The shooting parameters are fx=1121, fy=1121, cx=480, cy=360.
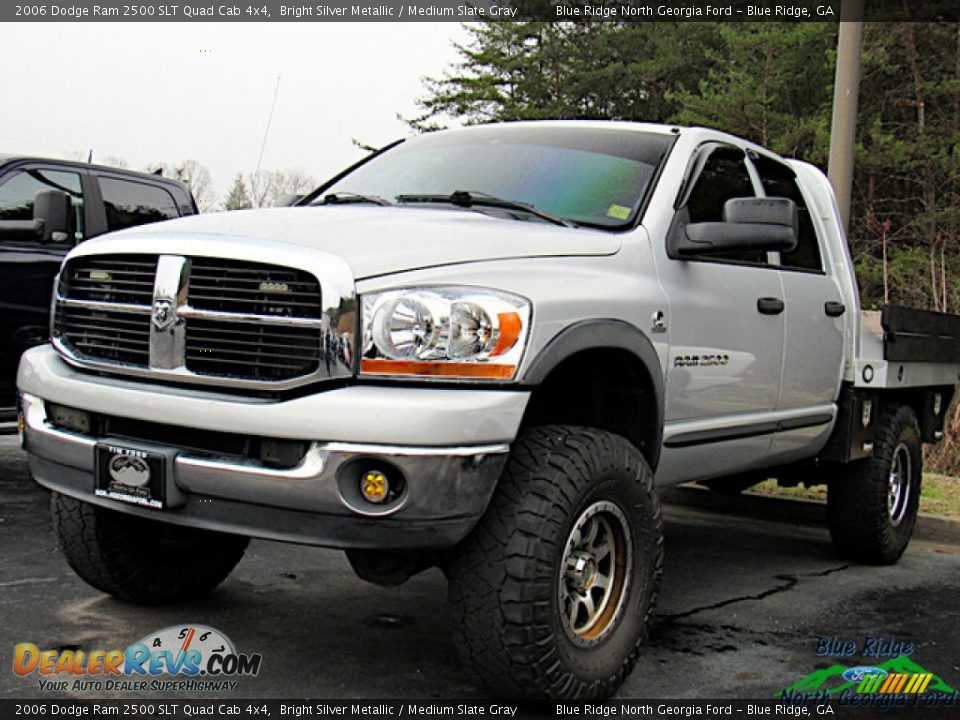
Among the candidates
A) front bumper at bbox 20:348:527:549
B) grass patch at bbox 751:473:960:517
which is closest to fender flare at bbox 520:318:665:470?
front bumper at bbox 20:348:527:549

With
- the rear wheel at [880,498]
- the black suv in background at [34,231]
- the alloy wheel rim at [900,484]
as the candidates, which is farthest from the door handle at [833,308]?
the black suv in background at [34,231]

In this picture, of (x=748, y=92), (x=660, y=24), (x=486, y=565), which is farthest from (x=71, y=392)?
(x=660, y=24)

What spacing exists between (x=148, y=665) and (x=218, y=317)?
1.29m

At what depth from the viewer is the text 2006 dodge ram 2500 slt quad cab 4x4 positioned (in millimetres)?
3092

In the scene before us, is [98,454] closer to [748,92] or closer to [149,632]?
[149,632]

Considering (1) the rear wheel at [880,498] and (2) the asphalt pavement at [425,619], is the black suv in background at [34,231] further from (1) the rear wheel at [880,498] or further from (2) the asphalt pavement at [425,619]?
(1) the rear wheel at [880,498]

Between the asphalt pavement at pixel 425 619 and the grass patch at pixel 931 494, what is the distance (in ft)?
2.63

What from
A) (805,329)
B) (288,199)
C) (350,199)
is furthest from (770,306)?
(288,199)

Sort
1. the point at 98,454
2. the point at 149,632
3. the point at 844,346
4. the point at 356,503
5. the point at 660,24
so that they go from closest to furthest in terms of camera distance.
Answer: the point at 356,503 < the point at 98,454 < the point at 149,632 < the point at 844,346 < the point at 660,24

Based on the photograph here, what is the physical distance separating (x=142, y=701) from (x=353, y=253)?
1521mm

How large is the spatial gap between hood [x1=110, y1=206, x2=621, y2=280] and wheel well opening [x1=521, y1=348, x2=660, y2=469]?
388 mm

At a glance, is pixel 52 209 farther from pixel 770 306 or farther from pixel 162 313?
pixel 770 306

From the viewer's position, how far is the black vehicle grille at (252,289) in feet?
10.4

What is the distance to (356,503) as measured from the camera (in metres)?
3.04
